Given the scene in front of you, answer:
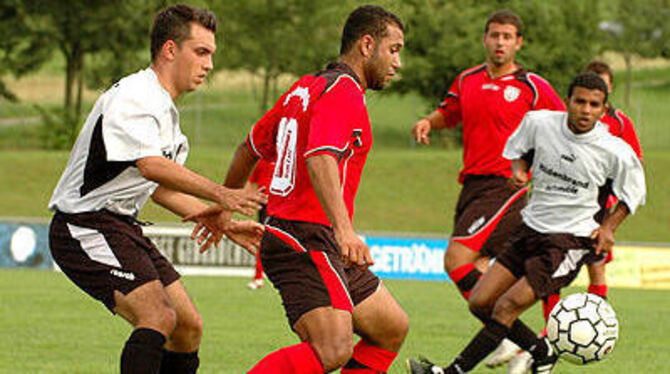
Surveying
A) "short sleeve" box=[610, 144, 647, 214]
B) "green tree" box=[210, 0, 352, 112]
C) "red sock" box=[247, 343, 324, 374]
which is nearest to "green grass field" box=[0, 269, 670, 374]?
"short sleeve" box=[610, 144, 647, 214]

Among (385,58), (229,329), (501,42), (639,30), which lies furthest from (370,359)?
(639,30)

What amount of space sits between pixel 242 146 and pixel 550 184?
2893 mm

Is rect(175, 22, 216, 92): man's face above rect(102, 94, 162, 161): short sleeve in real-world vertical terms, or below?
above

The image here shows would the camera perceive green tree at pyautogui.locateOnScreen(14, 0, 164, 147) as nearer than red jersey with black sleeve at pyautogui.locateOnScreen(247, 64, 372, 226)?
No

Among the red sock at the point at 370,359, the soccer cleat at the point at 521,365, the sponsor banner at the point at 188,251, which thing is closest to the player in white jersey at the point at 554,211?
the soccer cleat at the point at 521,365

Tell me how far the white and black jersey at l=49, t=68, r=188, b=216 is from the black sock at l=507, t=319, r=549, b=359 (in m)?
3.07

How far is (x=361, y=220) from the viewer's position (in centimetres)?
3006

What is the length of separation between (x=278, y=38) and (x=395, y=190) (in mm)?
8141

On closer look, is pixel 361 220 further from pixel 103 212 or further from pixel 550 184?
pixel 103 212

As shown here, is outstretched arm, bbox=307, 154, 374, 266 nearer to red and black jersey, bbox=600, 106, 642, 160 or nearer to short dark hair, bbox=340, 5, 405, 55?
short dark hair, bbox=340, 5, 405, 55

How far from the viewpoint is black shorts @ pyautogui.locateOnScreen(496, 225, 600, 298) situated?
316 inches

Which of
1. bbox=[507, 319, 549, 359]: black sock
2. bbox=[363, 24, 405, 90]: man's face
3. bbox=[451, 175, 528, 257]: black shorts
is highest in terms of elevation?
bbox=[363, 24, 405, 90]: man's face

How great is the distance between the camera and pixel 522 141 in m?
8.37

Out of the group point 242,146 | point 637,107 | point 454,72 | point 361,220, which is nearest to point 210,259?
point 361,220
